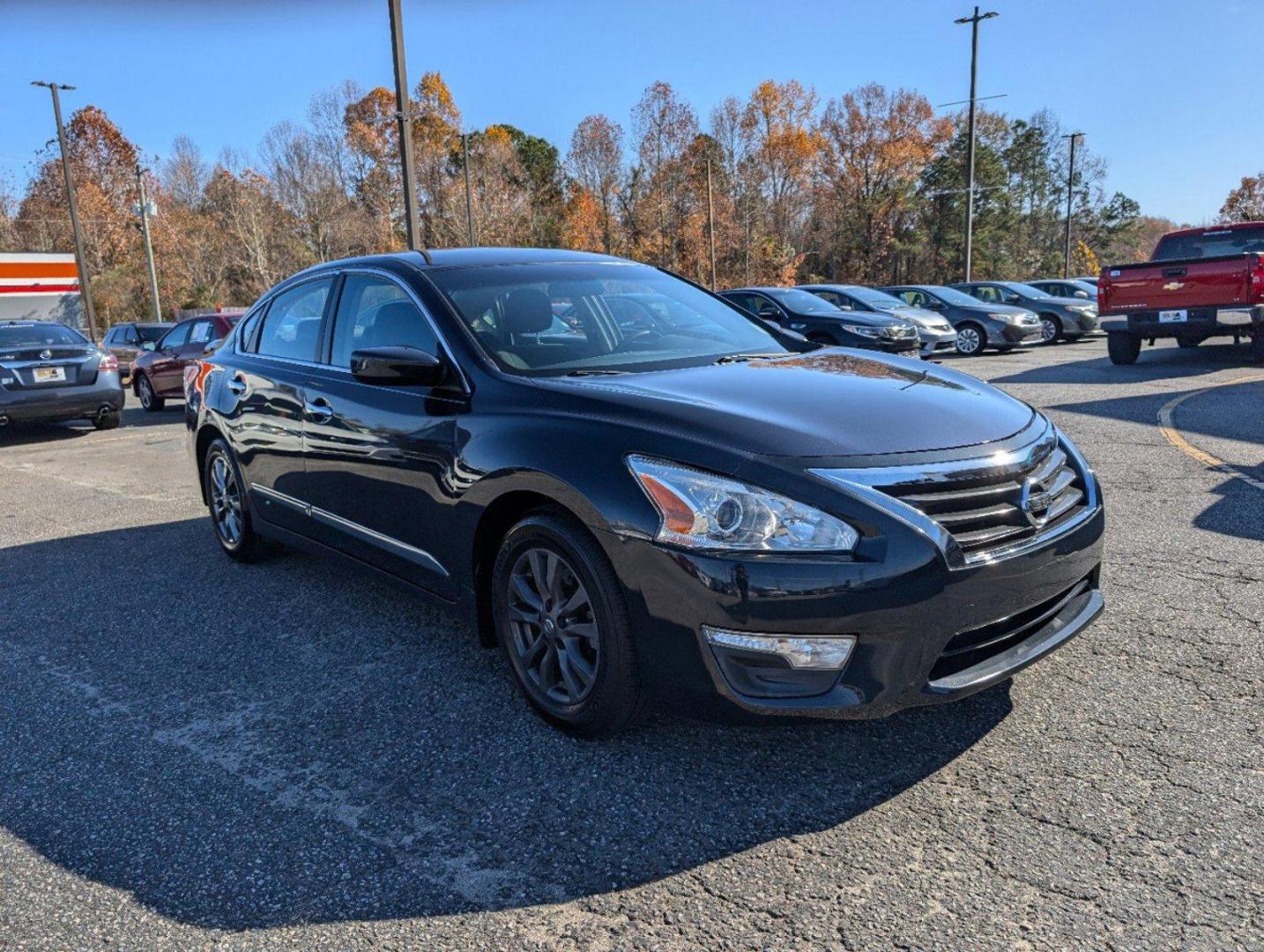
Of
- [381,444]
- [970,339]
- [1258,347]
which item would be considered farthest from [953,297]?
[381,444]

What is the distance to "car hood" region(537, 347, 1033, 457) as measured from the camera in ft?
8.81

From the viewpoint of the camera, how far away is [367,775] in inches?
114

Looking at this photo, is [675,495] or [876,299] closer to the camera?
[675,495]

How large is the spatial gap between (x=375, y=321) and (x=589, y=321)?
0.94 meters

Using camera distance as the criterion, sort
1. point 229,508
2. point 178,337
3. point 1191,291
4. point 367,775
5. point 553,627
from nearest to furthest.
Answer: point 367,775
point 553,627
point 229,508
point 1191,291
point 178,337

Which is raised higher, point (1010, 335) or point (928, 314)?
point (928, 314)

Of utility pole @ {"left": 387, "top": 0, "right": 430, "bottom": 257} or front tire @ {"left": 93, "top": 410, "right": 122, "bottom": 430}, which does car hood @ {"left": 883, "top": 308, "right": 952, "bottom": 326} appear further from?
front tire @ {"left": 93, "top": 410, "right": 122, "bottom": 430}

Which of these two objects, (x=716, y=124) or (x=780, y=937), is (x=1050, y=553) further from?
(x=716, y=124)

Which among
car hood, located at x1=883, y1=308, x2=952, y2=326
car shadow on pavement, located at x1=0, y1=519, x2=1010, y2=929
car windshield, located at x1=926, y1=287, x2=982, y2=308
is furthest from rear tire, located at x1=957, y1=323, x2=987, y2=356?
car shadow on pavement, located at x1=0, y1=519, x2=1010, y2=929

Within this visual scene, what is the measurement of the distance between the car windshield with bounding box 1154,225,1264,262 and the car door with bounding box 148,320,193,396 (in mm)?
14324

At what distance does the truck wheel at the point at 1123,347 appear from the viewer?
564 inches

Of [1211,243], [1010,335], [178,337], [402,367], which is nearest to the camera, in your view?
[402,367]

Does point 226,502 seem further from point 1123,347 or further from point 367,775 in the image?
point 1123,347

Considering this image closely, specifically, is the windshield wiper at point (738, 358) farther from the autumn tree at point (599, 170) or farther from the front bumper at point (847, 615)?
the autumn tree at point (599, 170)
